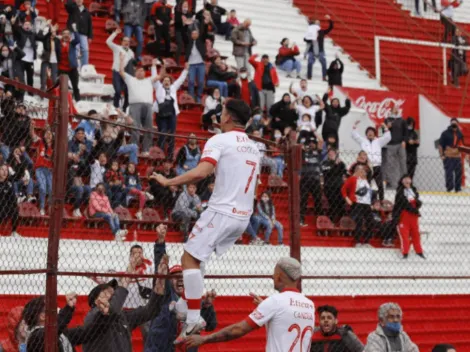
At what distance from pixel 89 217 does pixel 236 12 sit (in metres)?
14.7

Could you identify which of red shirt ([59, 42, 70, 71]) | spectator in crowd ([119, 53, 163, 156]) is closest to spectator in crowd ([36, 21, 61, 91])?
red shirt ([59, 42, 70, 71])

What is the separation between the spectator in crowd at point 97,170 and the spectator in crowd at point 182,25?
9.83 metres

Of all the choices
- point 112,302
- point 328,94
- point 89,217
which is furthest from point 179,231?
point 328,94

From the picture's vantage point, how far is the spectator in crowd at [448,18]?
94.7 ft

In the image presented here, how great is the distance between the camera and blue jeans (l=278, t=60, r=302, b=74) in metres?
26.2

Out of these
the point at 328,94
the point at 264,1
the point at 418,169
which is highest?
the point at 264,1

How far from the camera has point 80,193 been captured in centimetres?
1374

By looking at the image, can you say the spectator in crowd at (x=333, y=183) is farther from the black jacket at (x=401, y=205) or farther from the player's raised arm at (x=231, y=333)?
the player's raised arm at (x=231, y=333)

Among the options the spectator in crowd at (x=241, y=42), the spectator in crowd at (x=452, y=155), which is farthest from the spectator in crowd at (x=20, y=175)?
the spectator in crowd at (x=241, y=42)

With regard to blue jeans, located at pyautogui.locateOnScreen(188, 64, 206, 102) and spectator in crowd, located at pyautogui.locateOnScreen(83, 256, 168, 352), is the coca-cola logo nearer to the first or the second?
blue jeans, located at pyautogui.locateOnScreen(188, 64, 206, 102)

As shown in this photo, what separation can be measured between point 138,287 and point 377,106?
1460cm

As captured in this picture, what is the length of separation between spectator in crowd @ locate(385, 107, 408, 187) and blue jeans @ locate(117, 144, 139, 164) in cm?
831

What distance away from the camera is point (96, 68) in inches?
903

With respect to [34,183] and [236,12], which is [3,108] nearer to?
[34,183]
